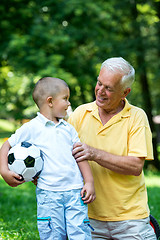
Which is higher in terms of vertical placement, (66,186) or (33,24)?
(33,24)

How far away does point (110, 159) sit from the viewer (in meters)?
3.08

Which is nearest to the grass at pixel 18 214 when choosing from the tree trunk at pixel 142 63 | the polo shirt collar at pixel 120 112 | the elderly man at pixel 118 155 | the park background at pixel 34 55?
the park background at pixel 34 55

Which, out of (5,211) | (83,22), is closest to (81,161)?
(5,211)

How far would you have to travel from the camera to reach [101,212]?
3.35 m

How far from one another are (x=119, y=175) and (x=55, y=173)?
2.63 ft

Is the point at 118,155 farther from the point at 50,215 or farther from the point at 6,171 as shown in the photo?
the point at 6,171

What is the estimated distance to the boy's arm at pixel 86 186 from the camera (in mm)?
2826

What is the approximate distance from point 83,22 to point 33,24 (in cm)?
171

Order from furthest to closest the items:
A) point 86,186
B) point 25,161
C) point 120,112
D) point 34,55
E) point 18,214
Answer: point 34,55 < point 18,214 < point 120,112 < point 86,186 < point 25,161

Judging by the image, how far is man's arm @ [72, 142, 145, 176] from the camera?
Answer: 2.89m

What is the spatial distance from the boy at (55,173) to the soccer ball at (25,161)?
50mm

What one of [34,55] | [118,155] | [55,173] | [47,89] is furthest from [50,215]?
[34,55]

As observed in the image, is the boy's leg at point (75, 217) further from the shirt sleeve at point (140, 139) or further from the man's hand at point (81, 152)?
the shirt sleeve at point (140, 139)

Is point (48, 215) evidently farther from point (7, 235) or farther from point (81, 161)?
point (7, 235)
